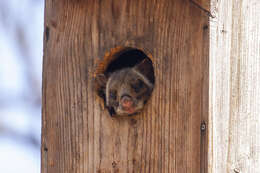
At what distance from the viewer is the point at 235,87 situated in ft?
6.56

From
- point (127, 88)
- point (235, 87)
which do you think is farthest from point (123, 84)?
point (235, 87)

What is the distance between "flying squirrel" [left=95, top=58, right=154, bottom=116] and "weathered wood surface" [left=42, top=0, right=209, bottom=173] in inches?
2.2

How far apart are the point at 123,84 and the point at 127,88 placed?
1.5 inches

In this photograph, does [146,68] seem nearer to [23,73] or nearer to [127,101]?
[127,101]

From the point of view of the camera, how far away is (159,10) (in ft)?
6.74

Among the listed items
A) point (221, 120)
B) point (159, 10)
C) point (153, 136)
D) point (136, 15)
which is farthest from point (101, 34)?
point (221, 120)

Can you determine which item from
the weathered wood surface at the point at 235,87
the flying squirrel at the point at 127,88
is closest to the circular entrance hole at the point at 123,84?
the flying squirrel at the point at 127,88

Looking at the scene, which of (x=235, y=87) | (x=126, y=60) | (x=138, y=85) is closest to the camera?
(x=235, y=87)

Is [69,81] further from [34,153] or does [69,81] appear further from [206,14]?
[34,153]

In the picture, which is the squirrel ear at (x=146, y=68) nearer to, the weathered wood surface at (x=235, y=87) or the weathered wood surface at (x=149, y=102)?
the weathered wood surface at (x=149, y=102)

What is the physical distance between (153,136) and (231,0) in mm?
739

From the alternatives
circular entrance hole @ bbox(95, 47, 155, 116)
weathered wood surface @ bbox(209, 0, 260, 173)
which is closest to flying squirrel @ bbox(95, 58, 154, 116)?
circular entrance hole @ bbox(95, 47, 155, 116)

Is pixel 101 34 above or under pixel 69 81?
above

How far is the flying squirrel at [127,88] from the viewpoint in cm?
215
